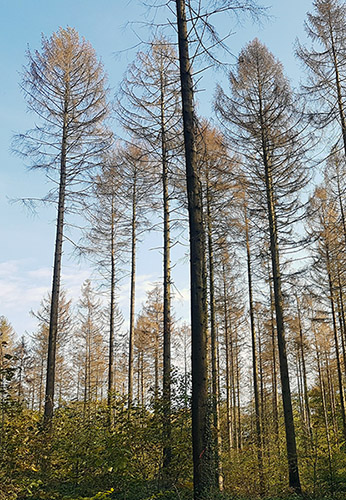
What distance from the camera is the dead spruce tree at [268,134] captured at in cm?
1077

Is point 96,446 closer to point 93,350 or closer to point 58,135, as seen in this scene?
point 58,135

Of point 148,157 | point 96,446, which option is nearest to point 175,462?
point 96,446

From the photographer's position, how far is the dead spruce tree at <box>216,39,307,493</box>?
10766 mm

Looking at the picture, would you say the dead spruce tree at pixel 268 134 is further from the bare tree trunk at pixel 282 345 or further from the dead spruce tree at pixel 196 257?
the dead spruce tree at pixel 196 257

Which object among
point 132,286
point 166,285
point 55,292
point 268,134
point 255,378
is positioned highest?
point 268,134

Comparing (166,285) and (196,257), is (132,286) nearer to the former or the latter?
(166,285)

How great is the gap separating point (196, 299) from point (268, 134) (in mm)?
7122

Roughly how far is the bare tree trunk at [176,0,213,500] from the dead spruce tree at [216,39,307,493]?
4927mm

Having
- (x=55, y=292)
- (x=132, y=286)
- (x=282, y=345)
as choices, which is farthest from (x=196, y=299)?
(x=132, y=286)

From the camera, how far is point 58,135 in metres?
11.9

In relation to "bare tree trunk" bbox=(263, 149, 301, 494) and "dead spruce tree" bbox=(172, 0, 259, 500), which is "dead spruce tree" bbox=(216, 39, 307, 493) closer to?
"bare tree trunk" bbox=(263, 149, 301, 494)

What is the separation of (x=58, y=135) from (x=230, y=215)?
19.2 feet

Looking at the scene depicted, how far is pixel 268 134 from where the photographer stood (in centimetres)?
1094

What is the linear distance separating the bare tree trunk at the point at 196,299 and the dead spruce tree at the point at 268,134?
4.93 m
